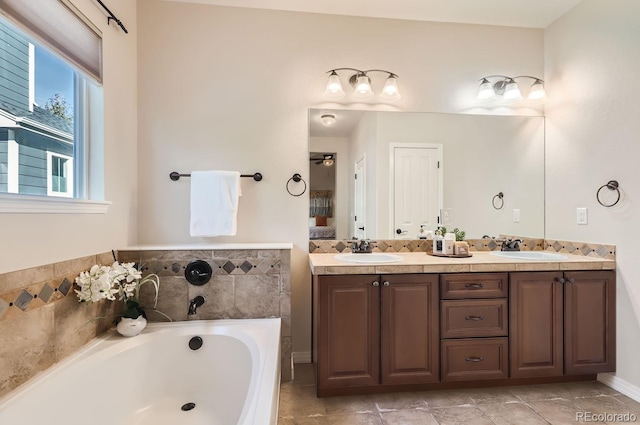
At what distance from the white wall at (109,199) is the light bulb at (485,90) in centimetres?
265

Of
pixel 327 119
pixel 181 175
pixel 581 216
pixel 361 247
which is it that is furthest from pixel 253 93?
pixel 581 216

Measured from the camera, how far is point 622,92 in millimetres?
1878

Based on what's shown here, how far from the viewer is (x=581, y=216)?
2.14 metres

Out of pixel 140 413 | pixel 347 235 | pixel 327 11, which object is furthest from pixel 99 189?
pixel 327 11

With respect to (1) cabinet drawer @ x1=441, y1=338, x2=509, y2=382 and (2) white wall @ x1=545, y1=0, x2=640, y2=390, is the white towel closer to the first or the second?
(1) cabinet drawer @ x1=441, y1=338, x2=509, y2=382

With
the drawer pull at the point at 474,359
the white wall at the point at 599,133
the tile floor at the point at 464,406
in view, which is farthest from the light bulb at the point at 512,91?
the tile floor at the point at 464,406

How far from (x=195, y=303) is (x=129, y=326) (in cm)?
36

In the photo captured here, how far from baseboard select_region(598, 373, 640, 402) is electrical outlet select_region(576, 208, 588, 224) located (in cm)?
103

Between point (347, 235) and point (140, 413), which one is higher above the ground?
point (347, 235)

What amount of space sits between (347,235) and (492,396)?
1.39m

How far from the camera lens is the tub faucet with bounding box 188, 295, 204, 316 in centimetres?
186

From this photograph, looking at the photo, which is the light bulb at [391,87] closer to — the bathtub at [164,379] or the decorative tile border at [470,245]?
the decorative tile border at [470,245]

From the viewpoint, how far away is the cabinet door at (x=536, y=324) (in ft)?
6.15

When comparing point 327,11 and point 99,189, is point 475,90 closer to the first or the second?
point 327,11
